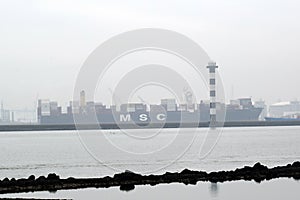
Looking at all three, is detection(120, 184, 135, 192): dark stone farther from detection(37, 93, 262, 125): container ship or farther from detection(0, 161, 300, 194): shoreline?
detection(37, 93, 262, 125): container ship

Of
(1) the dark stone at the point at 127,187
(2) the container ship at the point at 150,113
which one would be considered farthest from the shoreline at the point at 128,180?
(2) the container ship at the point at 150,113

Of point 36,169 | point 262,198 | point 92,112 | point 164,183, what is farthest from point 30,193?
point 92,112

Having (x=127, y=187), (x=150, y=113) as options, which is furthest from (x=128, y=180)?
(x=150, y=113)

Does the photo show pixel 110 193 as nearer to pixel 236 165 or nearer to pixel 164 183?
pixel 164 183

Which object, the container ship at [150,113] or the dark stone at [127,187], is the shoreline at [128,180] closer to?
the dark stone at [127,187]

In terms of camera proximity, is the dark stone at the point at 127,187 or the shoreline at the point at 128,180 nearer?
the dark stone at the point at 127,187

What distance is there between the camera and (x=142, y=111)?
8456cm

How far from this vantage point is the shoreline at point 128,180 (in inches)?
667

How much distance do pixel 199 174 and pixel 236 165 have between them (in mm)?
6999

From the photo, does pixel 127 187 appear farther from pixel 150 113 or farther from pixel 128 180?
pixel 150 113

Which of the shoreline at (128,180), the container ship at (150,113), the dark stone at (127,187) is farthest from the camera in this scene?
the container ship at (150,113)

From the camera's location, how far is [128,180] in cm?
1830

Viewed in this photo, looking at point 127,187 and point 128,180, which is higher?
point 128,180

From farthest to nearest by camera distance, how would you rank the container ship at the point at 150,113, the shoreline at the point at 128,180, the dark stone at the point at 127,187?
the container ship at the point at 150,113 → the shoreline at the point at 128,180 → the dark stone at the point at 127,187
